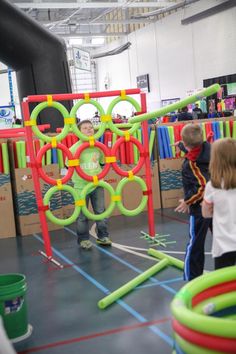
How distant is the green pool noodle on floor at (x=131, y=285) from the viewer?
12.9 ft

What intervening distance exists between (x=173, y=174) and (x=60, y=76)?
260 centimetres

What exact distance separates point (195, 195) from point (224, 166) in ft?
2.98

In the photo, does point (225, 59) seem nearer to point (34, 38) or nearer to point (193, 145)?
point (34, 38)

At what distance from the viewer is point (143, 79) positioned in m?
21.5

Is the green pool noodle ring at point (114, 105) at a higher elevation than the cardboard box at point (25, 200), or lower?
higher

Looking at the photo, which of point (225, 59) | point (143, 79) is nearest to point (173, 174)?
point (225, 59)

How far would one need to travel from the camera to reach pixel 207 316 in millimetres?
1990

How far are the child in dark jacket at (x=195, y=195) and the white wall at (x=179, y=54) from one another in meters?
12.3

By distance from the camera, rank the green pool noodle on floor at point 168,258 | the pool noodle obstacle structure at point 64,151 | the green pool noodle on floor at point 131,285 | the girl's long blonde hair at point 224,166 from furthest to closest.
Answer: the pool noodle obstacle structure at point 64,151 < the green pool noodle on floor at point 168,258 < the green pool noodle on floor at point 131,285 < the girl's long blonde hair at point 224,166

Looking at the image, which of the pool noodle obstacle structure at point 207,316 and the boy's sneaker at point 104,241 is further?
the boy's sneaker at point 104,241

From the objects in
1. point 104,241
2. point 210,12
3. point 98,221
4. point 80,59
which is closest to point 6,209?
point 98,221

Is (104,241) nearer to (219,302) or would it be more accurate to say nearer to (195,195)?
(195,195)

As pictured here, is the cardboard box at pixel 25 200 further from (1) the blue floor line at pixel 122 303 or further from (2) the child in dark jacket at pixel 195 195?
(2) the child in dark jacket at pixel 195 195

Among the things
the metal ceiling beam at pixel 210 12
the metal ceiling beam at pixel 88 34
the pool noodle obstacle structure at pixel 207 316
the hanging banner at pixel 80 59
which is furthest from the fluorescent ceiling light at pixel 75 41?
the pool noodle obstacle structure at pixel 207 316
